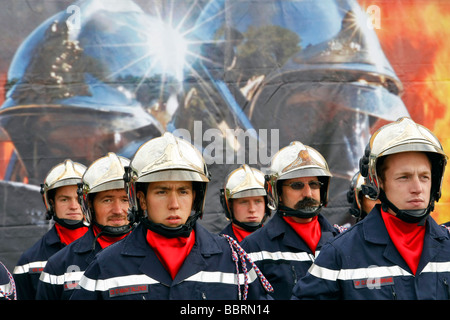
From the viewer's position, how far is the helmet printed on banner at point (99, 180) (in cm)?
532

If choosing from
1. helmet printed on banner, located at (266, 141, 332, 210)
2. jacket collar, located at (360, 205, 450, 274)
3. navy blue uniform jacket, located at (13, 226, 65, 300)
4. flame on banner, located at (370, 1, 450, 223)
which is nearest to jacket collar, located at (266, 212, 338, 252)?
helmet printed on banner, located at (266, 141, 332, 210)

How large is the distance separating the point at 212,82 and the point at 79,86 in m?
1.66

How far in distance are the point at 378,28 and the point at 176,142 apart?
18.5 ft

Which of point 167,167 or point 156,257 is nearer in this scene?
point 156,257

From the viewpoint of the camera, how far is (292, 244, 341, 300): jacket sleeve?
11.8ft

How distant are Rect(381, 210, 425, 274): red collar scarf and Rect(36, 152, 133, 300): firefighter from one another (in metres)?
2.07

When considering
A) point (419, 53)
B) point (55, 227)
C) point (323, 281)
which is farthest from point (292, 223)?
point (419, 53)

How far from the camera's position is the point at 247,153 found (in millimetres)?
8562

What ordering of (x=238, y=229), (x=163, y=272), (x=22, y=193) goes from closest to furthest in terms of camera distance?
(x=163, y=272) → (x=238, y=229) → (x=22, y=193)

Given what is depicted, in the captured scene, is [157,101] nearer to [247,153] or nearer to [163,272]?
[247,153]

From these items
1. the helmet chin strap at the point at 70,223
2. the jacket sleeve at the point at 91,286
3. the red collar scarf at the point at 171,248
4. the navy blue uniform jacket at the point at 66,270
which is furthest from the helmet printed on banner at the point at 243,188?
the jacket sleeve at the point at 91,286

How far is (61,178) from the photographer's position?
6848mm

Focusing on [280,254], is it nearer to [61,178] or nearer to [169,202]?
[169,202]

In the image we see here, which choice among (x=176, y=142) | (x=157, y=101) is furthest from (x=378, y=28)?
(x=176, y=142)
